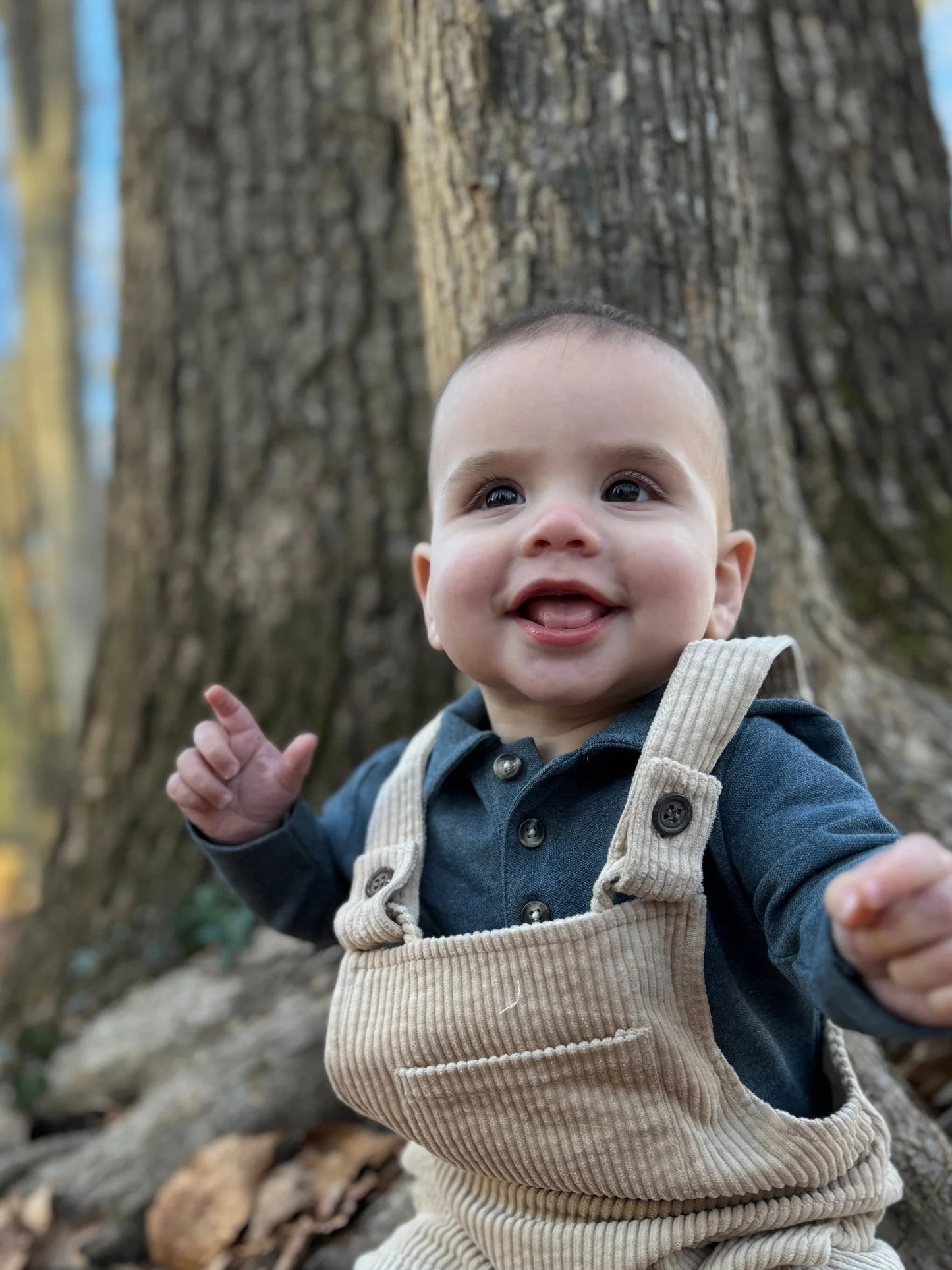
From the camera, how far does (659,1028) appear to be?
59.2 inches

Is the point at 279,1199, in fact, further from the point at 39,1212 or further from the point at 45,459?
the point at 45,459

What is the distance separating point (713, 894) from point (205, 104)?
2.56 meters

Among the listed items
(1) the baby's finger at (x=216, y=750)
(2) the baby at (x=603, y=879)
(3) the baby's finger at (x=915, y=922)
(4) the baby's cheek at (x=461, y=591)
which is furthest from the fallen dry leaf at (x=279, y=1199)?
(3) the baby's finger at (x=915, y=922)

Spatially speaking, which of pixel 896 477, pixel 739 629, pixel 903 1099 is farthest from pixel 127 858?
pixel 896 477

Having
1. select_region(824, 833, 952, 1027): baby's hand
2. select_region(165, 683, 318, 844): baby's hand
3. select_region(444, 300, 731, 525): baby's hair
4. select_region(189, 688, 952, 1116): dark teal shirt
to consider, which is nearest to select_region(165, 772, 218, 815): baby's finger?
select_region(165, 683, 318, 844): baby's hand

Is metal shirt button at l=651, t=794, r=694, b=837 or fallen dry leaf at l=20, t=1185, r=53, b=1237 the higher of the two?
metal shirt button at l=651, t=794, r=694, b=837

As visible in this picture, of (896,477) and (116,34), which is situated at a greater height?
(116,34)

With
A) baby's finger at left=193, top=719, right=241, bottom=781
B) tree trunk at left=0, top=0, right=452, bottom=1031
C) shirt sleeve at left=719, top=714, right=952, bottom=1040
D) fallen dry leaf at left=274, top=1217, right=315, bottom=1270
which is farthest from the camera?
tree trunk at left=0, top=0, right=452, bottom=1031

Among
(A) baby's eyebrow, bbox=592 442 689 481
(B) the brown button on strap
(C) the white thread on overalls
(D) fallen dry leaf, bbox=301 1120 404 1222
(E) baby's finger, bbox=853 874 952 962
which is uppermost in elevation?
(A) baby's eyebrow, bbox=592 442 689 481

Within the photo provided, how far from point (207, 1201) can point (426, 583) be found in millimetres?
1420

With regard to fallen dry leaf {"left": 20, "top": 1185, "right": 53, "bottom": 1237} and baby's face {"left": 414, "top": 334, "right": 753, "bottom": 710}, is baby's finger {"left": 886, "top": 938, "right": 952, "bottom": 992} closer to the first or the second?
baby's face {"left": 414, "top": 334, "right": 753, "bottom": 710}

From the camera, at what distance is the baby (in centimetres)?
151

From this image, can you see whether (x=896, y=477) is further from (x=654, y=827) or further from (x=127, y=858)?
(x=127, y=858)

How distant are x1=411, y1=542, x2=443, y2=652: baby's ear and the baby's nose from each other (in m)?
0.24
